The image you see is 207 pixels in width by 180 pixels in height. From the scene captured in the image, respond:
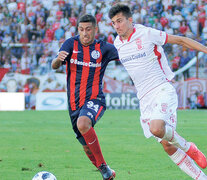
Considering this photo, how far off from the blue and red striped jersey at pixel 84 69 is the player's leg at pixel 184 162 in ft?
4.18

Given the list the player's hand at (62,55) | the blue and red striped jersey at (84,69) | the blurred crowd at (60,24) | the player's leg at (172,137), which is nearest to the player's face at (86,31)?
the blue and red striped jersey at (84,69)

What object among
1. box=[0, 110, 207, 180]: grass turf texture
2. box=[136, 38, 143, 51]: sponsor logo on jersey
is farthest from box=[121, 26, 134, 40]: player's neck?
box=[0, 110, 207, 180]: grass turf texture

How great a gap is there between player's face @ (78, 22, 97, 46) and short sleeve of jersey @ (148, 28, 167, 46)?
844 mm

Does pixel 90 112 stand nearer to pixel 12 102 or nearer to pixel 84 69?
pixel 84 69

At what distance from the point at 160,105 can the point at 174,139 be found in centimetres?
41

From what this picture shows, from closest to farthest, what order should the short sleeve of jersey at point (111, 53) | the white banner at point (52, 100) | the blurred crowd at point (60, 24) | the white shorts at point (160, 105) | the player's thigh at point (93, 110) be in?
the white shorts at point (160, 105) → the player's thigh at point (93, 110) → the short sleeve of jersey at point (111, 53) → the white banner at point (52, 100) → the blurred crowd at point (60, 24)

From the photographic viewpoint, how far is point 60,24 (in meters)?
24.8

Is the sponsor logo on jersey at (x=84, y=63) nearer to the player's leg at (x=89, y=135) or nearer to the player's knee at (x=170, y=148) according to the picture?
the player's leg at (x=89, y=135)

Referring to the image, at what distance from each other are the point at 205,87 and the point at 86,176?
16769mm

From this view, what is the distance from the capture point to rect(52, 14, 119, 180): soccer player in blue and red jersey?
631 centimetres

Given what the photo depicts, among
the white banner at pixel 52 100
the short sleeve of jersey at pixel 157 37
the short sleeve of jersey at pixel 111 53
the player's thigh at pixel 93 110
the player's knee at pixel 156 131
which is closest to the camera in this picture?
the player's knee at pixel 156 131

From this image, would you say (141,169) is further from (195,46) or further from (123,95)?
(123,95)

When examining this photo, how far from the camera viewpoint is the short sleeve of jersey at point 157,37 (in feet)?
19.2

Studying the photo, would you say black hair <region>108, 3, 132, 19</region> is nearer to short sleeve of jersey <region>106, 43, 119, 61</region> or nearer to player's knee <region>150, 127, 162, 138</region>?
short sleeve of jersey <region>106, 43, 119, 61</region>
